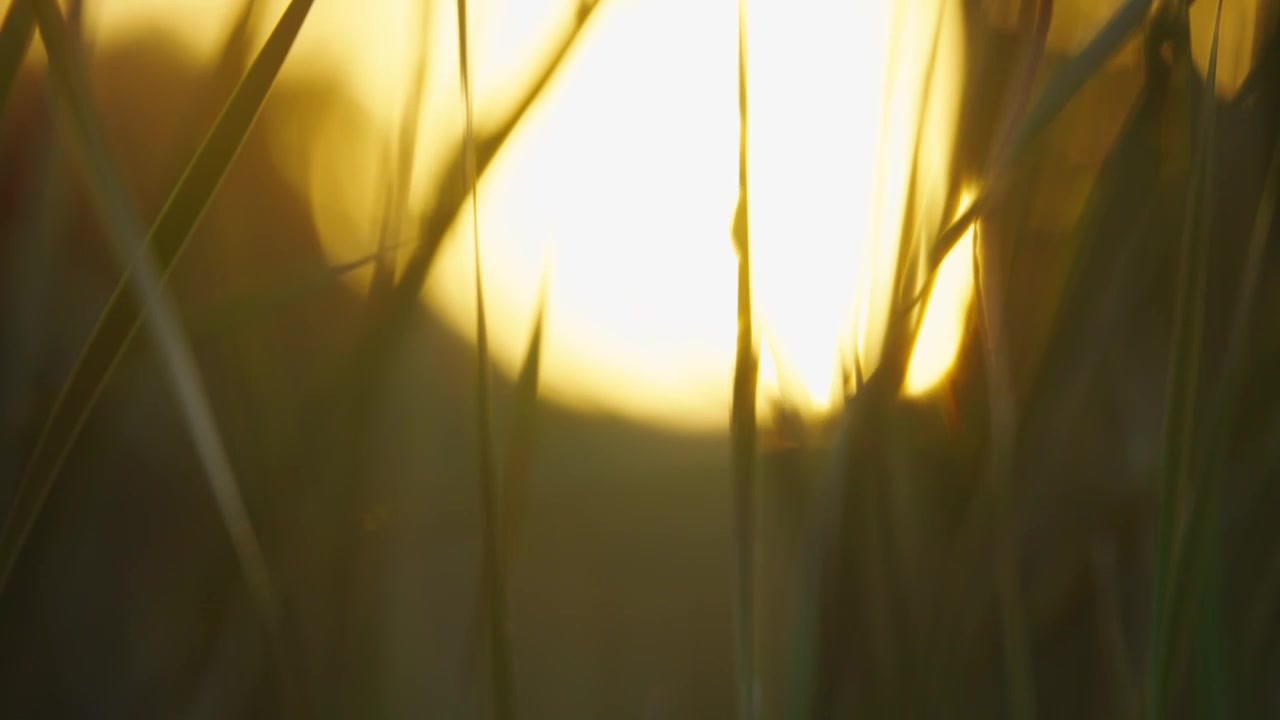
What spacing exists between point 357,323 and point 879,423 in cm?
16

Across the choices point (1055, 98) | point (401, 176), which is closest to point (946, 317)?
point (1055, 98)

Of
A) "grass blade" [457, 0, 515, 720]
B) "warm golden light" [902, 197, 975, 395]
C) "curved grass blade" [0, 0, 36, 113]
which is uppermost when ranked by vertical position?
"curved grass blade" [0, 0, 36, 113]

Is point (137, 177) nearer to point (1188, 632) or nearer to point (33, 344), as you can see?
point (33, 344)

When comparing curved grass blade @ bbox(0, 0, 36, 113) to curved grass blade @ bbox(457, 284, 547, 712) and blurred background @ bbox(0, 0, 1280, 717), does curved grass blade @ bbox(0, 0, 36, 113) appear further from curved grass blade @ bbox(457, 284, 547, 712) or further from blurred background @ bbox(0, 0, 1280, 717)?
curved grass blade @ bbox(457, 284, 547, 712)

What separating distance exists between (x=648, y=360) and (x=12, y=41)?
0.63 feet

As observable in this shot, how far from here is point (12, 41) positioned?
0.73 feet

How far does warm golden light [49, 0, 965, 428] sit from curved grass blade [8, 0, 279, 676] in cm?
5

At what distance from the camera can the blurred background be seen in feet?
0.81

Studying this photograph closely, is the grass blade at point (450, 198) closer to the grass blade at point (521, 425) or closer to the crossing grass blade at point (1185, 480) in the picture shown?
the grass blade at point (521, 425)

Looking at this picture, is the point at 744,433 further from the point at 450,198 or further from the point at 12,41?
the point at 12,41

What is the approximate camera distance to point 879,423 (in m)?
0.26

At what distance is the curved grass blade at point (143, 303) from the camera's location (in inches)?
8.5

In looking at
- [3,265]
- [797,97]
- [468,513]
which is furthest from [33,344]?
[797,97]

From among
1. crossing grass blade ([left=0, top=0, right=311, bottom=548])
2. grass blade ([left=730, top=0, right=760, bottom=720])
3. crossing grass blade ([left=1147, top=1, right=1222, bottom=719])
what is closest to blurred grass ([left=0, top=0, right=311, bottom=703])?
crossing grass blade ([left=0, top=0, right=311, bottom=548])
